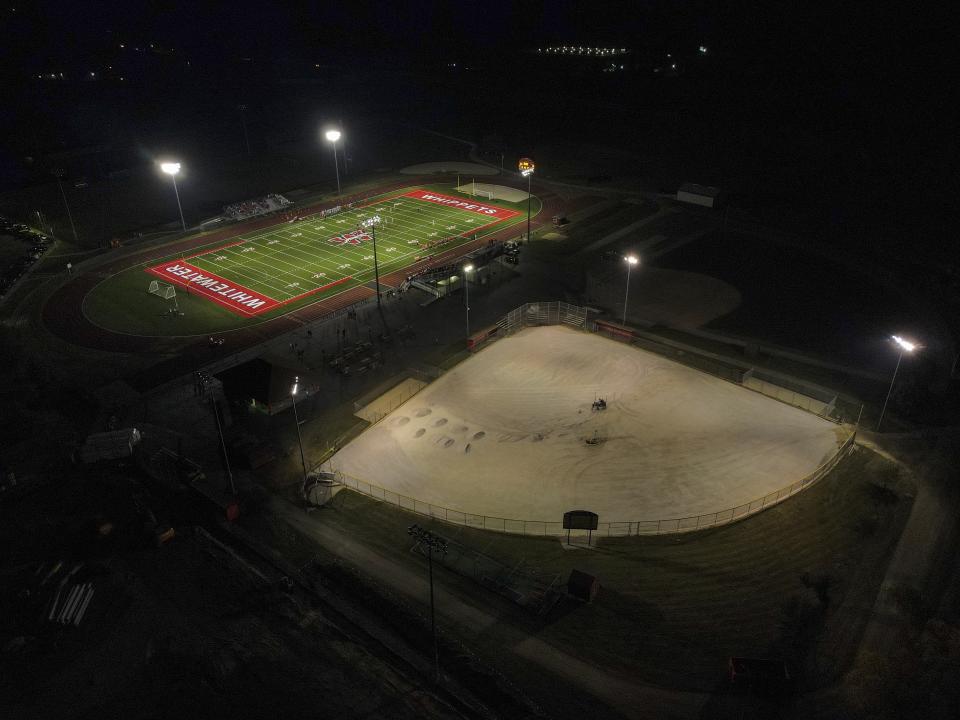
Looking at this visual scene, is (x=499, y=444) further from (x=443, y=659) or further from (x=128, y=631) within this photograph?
(x=128, y=631)

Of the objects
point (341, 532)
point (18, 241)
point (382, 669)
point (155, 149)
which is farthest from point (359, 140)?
point (382, 669)

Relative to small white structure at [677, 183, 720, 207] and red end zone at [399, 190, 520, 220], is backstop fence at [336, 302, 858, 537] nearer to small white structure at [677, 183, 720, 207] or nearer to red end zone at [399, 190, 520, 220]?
red end zone at [399, 190, 520, 220]

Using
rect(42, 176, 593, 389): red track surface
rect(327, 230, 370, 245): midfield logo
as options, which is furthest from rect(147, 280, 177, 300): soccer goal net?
rect(327, 230, 370, 245): midfield logo

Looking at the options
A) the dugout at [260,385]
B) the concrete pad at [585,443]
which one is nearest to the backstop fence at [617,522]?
the concrete pad at [585,443]

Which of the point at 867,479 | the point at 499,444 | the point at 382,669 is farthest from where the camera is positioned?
the point at 499,444

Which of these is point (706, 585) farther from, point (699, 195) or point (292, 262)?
point (699, 195)

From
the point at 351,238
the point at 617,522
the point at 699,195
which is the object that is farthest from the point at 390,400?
the point at 699,195
